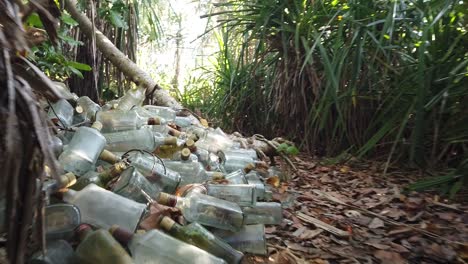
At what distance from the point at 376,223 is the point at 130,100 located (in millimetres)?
1531

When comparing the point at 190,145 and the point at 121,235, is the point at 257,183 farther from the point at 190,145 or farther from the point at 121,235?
the point at 121,235

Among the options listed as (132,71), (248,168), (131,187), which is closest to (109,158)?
(131,187)

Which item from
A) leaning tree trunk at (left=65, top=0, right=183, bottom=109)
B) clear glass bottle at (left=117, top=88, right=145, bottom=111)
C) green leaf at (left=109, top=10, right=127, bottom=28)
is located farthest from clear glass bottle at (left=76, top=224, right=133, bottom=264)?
green leaf at (left=109, top=10, right=127, bottom=28)

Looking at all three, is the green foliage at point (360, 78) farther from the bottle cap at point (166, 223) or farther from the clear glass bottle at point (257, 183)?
the bottle cap at point (166, 223)

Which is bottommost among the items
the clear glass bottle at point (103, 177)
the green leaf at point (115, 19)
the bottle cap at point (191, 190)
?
the bottle cap at point (191, 190)

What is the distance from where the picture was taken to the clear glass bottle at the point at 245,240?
1175mm

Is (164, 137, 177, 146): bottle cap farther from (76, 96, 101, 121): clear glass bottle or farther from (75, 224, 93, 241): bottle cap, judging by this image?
(75, 224, 93, 241): bottle cap

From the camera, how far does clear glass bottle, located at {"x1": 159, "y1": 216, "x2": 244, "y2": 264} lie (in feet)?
3.40

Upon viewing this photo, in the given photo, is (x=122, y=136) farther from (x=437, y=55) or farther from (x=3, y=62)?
(x=437, y=55)

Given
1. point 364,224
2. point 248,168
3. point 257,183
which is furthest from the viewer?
point 248,168

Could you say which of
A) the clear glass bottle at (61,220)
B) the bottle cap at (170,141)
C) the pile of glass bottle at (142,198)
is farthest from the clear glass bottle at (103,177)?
the bottle cap at (170,141)

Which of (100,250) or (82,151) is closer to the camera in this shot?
(100,250)

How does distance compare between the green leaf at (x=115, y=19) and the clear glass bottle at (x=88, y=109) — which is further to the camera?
the green leaf at (x=115, y=19)

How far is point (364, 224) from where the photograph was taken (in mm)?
1513
